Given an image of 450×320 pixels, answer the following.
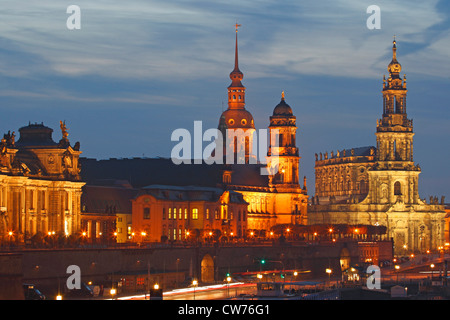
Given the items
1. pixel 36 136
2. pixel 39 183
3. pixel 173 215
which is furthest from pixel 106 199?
pixel 39 183

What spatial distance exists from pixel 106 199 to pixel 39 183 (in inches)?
1138

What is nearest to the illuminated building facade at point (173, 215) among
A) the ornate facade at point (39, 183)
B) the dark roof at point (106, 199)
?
the dark roof at point (106, 199)

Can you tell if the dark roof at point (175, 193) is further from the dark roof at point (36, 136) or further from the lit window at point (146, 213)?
the dark roof at point (36, 136)

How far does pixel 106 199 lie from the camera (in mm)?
192000

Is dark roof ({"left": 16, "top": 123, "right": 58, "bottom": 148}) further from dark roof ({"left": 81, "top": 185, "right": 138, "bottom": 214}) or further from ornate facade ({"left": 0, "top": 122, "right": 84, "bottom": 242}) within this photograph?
dark roof ({"left": 81, "top": 185, "right": 138, "bottom": 214})

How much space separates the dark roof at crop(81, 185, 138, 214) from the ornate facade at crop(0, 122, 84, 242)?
13.8 metres

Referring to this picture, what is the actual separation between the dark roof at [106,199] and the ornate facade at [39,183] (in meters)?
13.8

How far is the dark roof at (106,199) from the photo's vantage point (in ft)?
616

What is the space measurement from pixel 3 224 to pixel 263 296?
1629 inches

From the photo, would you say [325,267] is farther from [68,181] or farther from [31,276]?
[31,276]

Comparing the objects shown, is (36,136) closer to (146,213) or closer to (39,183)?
(39,183)

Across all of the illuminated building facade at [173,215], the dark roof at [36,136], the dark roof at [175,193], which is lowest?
the illuminated building facade at [173,215]
